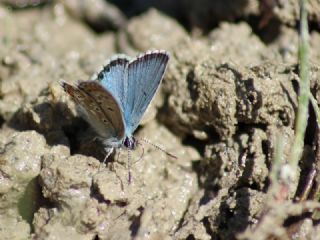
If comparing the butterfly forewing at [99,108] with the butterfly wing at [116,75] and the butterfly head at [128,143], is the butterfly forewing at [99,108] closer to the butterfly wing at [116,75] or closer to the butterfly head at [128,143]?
the butterfly head at [128,143]

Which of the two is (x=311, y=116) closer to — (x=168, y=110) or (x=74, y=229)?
(x=168, y=110)

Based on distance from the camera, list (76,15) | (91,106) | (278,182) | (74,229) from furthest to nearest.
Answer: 1. (76,15)
2. (91,106)
3. (74,229)
4. (278,182)

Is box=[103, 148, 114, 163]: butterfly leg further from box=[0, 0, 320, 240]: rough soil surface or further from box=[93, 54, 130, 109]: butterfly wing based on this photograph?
box=[93, 54, 130, 109]: butterfly wing

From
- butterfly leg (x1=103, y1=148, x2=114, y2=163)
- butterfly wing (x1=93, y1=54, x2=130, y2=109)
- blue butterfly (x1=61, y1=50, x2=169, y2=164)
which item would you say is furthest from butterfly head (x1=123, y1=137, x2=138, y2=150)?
butterfly wing (x1=93, y1=54, x2=130, y2=109)

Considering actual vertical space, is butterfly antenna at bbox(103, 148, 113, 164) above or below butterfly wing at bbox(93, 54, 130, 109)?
below

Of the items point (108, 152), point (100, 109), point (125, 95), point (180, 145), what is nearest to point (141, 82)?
point (125, 95)

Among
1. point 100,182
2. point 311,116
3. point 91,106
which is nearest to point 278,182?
point 311,116
